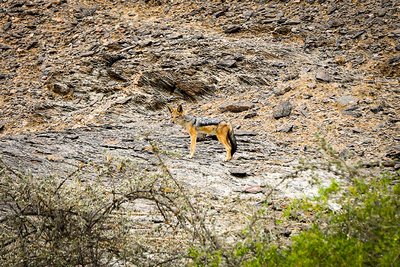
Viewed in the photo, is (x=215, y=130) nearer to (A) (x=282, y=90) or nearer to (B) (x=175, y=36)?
(A) (x=282, y=90)

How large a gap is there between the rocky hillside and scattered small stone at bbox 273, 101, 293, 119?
0.04 meters

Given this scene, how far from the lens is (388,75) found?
682 inches

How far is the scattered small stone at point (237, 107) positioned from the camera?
1647 centimetres

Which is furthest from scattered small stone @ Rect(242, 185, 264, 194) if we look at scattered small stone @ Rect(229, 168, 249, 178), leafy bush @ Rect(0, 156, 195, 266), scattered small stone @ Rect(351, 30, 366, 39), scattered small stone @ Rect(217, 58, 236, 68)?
scattered small stone @ Rect(351, 30, 366, 39)

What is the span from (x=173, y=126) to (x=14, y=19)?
10.6 meters

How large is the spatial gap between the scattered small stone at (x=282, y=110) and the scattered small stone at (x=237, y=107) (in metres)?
0.92

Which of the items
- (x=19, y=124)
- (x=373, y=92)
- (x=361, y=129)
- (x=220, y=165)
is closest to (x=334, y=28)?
(x=373, y=92)

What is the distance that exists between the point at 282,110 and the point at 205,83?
11.0 ft

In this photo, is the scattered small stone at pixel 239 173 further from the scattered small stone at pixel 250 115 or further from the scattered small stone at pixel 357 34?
the scattered small stone at pixel 357 34

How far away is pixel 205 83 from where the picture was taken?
1805 cm

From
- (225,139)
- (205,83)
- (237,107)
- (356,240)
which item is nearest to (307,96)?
(237,107)

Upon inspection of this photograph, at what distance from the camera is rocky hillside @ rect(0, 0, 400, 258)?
13.0 metres

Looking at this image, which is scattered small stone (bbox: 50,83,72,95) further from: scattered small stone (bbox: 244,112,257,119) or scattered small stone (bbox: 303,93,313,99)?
scattered small stone (bbox: 303,93,313,99)

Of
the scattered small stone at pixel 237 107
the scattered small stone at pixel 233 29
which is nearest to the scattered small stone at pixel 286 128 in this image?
the scattered small stone at pixel 237 107
